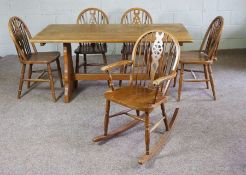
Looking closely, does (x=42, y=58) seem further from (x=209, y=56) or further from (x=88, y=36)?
(x=209, y=56)

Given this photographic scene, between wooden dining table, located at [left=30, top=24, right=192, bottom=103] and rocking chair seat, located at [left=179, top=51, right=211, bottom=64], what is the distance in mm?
270

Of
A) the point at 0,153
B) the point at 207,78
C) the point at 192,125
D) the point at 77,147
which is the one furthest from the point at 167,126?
the point at 0,153

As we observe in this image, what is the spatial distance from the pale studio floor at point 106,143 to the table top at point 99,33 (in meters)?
0.68

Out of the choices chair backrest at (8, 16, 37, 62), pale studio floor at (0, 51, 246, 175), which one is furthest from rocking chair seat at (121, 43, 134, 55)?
chair backrest at (8, 16, 37, 62)

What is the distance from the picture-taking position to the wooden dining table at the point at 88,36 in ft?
8.96

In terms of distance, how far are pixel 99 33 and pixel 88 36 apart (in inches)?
6.5

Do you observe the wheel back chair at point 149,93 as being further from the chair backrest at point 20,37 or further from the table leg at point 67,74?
the chair backrest at point 20,37

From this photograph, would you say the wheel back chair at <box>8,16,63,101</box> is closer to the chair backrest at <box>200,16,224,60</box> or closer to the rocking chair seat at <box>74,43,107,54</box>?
the rocking chair seat at <box>74,43,107,54</box>

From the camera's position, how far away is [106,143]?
2.34 meters

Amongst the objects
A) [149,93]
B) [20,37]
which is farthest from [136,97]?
[20,37]

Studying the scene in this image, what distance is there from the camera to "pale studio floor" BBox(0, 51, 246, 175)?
2066 mm

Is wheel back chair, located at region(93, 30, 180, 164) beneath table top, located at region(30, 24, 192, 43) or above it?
beneath

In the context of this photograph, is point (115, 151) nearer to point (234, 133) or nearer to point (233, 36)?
point (234, 133)

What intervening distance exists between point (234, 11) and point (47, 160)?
12.3 ft
